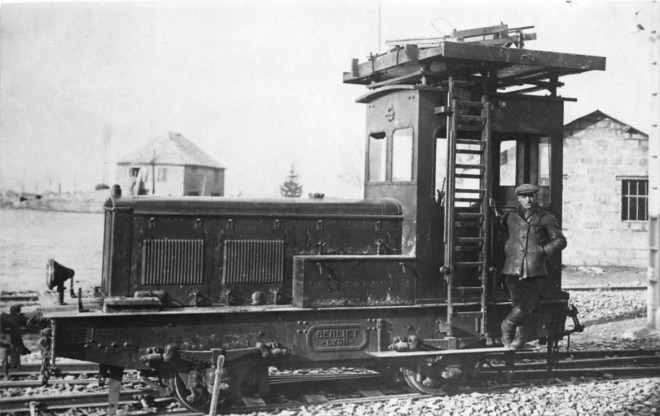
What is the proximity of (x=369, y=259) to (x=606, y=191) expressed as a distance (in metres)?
16.5

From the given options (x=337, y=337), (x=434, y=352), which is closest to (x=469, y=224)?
(x=434, y=352)

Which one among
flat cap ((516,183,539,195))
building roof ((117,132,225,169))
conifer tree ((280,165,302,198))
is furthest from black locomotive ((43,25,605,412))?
building roof ((117,132,225,169))

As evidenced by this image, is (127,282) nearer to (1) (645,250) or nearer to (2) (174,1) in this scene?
(2) (174,1)

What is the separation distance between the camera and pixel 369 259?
Result: 22.0 feet

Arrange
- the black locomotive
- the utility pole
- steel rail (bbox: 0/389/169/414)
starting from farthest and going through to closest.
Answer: the utility pole
the black locomotive
steel rail (bbox: 0/389/169/414)

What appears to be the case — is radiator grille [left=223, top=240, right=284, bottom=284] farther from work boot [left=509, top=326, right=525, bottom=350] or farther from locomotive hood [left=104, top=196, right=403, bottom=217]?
work boot [left=509, top=326, right=525, bottom=350]

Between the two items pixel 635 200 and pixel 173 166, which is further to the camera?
pixel 173 166

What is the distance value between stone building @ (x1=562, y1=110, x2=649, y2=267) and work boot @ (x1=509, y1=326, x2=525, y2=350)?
1489cm

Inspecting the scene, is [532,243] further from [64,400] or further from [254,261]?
[64,400]

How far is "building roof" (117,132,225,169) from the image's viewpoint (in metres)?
42.6

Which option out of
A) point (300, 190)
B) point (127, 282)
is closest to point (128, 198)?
point (127, 282)

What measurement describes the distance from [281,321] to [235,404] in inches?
38.0

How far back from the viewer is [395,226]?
7230 millimetres

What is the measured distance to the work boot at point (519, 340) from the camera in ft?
23.1
